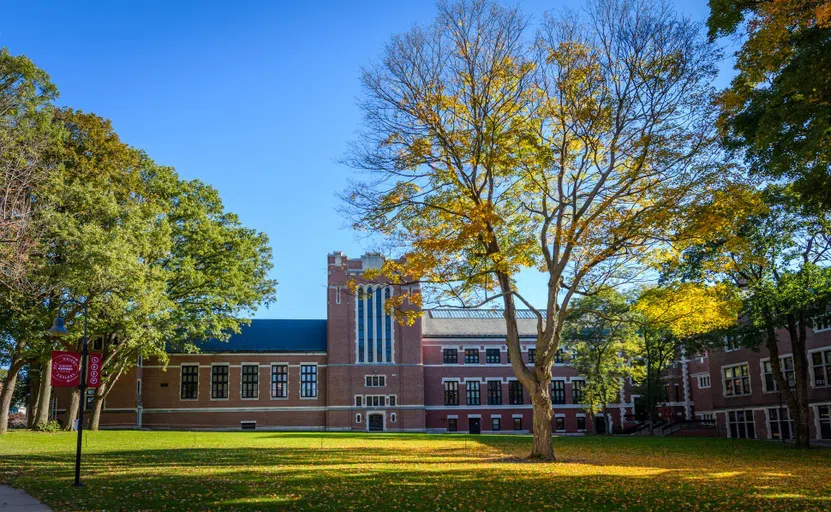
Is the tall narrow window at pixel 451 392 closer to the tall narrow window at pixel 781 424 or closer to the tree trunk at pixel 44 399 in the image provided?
the tall narrow window at pixel 781 424

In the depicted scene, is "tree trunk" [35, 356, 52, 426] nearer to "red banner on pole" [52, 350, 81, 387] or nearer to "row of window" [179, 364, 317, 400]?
"row of window" [179, 364, 317, 400]

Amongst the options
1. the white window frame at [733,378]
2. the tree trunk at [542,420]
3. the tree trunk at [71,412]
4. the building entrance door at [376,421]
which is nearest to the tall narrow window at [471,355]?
the building entrance door at [376,421]

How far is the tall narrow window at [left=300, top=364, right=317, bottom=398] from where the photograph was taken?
59.0m

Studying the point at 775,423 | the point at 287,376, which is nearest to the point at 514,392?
the point at 287,376

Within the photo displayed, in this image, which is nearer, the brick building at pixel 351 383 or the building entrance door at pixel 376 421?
the brick building at pixel 351 383

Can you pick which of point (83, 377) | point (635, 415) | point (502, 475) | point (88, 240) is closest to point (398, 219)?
A: point (502, 475)

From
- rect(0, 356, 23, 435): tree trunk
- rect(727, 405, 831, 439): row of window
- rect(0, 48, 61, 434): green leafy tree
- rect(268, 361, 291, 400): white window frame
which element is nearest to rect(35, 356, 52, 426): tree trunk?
rect(0, 356, 23, 435): tree trunk

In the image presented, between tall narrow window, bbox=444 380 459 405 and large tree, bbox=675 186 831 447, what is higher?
large tree, bbox=675 186 831 447

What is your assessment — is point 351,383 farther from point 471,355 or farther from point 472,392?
point 471,355

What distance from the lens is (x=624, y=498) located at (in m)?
13.0

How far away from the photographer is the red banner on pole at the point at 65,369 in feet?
46.9

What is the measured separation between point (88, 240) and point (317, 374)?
33.7 m

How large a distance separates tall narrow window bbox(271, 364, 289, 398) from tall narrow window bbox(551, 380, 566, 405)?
84.4 ft

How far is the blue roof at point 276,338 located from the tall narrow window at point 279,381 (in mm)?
1598
